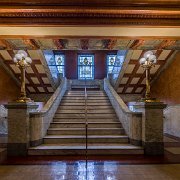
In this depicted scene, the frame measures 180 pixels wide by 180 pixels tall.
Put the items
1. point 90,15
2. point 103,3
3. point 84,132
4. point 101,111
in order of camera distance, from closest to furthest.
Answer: point 103,3, point 90,15, point 84,132, point 101,111

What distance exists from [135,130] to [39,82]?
20.7 feet

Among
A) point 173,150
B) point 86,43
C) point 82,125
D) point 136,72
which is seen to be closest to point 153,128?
point 173,150

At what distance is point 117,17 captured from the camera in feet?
14.4

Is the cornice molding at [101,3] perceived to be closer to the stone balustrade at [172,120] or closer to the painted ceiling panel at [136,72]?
the painted ceiling panel at [136,72]

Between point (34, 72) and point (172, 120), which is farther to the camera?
point (34, 72)

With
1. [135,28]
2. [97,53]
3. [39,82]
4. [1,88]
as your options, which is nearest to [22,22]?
[135,28]

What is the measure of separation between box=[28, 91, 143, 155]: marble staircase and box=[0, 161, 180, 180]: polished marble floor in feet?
2.27

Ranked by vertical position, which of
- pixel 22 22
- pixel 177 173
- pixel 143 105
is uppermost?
pixel 22 22

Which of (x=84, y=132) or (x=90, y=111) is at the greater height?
(x=90, y=111)

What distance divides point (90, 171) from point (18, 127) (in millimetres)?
2446

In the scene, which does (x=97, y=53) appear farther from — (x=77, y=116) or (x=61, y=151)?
(x=61, y=151)

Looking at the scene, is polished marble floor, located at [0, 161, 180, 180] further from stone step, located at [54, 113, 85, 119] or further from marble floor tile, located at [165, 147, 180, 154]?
stone step, located at [54, 113, 85, 119]

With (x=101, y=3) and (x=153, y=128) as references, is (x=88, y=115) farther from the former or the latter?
(x=101, y=3)

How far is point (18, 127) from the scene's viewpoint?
21.0ft
